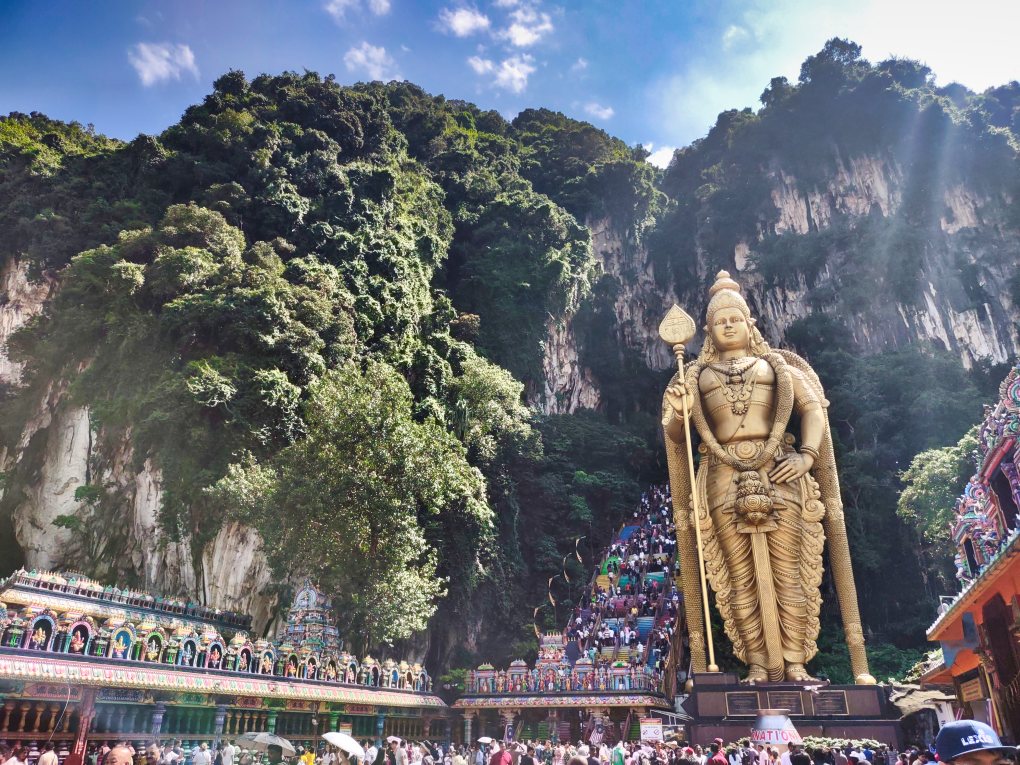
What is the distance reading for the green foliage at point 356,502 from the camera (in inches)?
494

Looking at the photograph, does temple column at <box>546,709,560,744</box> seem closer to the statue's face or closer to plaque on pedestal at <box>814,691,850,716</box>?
plaque on pedestal at <box>814,691,850,716</box>

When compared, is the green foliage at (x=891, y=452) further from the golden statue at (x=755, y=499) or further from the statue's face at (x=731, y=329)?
the statue's face at (x=731, y=329)

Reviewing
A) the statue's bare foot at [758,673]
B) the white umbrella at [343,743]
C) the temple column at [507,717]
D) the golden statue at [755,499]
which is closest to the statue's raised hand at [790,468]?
the golden statue at [755,499]

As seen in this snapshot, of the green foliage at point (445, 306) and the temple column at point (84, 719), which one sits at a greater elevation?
the green foliage at point (445, 306)

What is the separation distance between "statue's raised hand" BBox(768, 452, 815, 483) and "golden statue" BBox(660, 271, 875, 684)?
0.01 m

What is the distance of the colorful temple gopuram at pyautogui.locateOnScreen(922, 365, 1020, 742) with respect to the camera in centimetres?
742

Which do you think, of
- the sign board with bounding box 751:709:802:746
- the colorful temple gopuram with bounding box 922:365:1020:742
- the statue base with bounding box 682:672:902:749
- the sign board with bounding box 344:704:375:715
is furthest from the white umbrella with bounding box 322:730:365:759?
A: the colorful temple gopuram with bounding box 922:365:1020:742

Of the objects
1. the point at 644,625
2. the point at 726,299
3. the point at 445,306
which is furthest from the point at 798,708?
the point at 445,306

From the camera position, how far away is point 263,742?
24.7ft

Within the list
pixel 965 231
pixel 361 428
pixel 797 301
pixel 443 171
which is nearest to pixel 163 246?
pixel 361 428

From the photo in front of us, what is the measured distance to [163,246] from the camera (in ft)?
55.0

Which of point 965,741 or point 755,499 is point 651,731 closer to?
point 755,499

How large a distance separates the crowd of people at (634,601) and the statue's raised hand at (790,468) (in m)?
Result: 5.76

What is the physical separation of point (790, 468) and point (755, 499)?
1.83 ft
